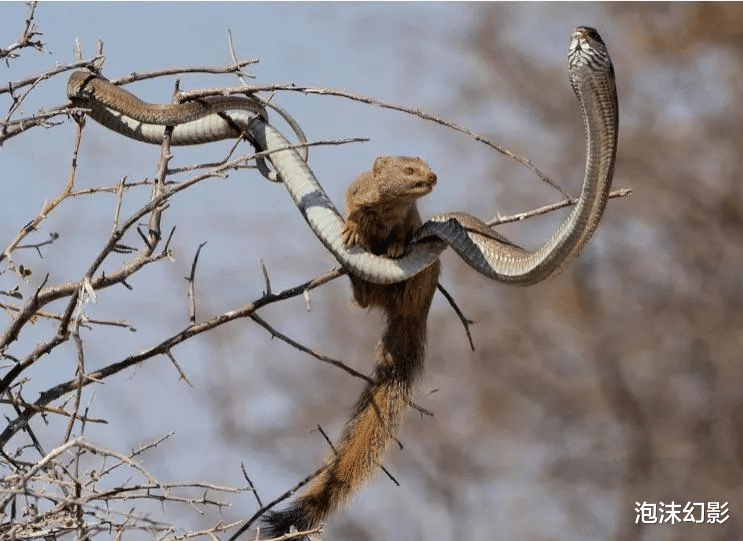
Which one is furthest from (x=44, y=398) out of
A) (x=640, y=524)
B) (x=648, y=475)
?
(x=648, y=475)

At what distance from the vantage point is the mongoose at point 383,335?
222 inches

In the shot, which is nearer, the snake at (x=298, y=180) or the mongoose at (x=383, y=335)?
the snake at (x=298, y=180)

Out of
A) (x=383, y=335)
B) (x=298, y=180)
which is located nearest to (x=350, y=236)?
(x=298, y=180)

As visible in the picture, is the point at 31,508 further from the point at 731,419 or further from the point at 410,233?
the point at 731,419

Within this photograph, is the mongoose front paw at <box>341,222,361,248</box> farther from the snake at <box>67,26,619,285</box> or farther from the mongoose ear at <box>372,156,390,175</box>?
the mongoose ear at <box>372,156,390,175</box>

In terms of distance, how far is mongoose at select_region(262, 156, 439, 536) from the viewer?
5.64 metres

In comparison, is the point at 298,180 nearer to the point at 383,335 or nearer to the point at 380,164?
the point at 380,164

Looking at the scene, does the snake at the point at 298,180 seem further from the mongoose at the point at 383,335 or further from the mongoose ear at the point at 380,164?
the mongoose ear at the point at 380,164

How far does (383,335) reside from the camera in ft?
21.0

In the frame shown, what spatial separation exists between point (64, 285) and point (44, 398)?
392 mm

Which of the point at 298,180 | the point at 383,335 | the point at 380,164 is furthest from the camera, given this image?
the point at 383,335

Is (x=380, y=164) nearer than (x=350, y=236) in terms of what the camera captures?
No

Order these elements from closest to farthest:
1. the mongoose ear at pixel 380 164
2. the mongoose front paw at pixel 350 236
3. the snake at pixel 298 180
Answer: the snake at pixel 298 180, the mongoose front paw at pixel 350 236, the mongoose ear at pixel 380 164

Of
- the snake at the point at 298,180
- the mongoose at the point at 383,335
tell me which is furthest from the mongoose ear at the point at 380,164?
the snake at the point at 298,180
